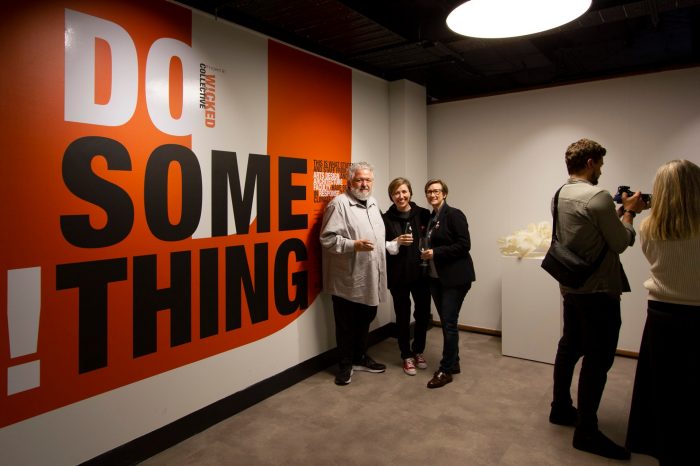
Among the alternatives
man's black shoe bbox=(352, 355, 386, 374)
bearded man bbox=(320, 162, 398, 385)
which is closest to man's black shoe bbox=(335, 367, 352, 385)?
bearded man bbox=(320, 162, 398, 385)

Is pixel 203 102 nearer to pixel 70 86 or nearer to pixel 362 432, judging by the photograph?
pixel 70 86

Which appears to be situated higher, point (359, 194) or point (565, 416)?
point (359, 194)

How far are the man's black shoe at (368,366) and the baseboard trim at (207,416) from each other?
23cm

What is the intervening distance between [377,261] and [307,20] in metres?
1.75

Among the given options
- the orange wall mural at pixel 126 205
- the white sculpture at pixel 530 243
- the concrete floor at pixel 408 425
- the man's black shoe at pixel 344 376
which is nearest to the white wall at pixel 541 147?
the white sculpture at pixel 530 243

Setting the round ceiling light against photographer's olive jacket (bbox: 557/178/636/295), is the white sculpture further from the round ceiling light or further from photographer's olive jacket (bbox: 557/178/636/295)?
the round ceiling light

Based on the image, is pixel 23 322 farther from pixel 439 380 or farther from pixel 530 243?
pixel 530 243

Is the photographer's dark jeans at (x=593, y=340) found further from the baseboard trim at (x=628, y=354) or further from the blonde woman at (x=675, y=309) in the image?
the baseboard trim at (x=628, y=354)

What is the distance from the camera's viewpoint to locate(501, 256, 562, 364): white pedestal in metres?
3.99

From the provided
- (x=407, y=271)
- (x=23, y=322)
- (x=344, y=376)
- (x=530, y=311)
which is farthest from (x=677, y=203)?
(x=23, y=322)

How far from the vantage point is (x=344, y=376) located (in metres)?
3.57

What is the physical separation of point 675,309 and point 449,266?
63.3 inches

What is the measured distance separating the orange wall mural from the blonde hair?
89.4 inches

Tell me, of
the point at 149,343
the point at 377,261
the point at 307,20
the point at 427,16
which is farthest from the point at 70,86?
the point at 427,16
